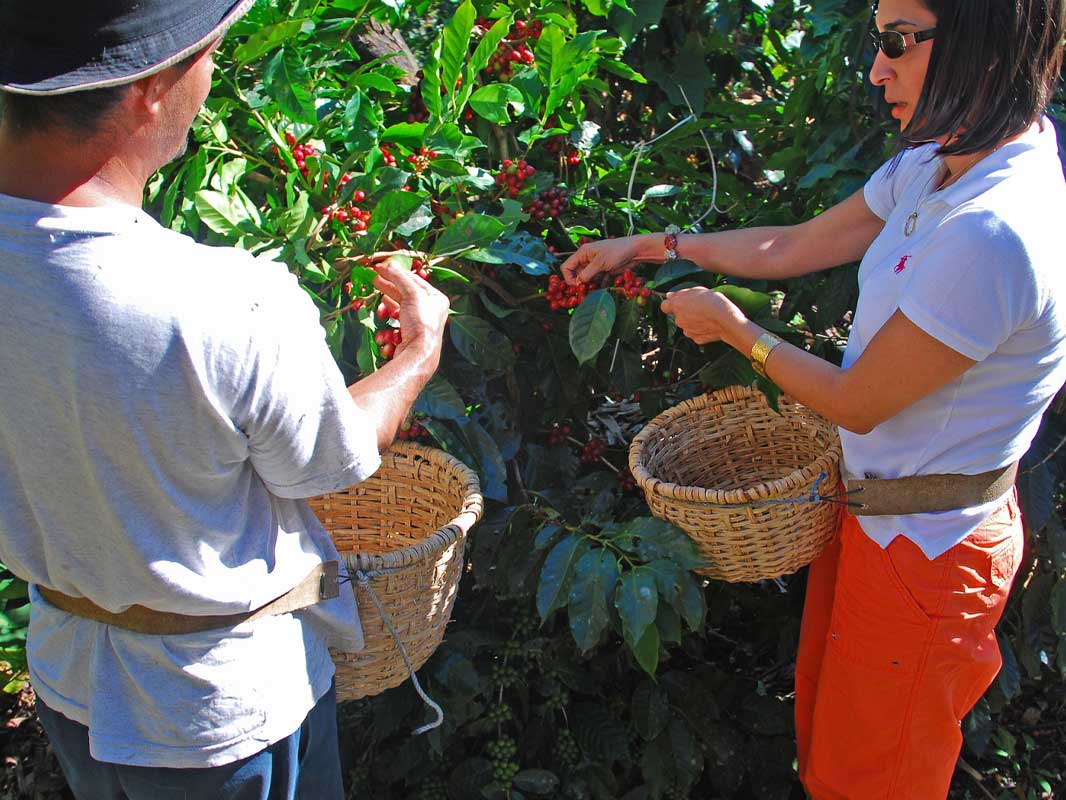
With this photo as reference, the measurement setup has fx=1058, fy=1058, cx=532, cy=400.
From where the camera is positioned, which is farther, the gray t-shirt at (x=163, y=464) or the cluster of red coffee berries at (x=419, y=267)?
the cluster of red coffee berries at (x=419, y=267)

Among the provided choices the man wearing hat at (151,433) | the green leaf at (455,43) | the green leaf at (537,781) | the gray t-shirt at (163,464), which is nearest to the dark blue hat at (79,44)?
the man wearing hat at (151,433)

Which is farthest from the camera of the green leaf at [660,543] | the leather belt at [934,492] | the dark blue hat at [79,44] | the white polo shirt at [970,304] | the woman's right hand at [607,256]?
the woman's right hand at [607,256]

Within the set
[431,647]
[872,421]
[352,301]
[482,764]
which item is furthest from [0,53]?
[482,764]

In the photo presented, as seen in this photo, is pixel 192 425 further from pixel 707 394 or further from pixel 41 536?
pixel 707 394

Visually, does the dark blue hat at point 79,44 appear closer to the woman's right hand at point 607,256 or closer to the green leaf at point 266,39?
the green leaf at point 266,39

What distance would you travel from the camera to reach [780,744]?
261 cm

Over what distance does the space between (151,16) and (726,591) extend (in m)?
2.13

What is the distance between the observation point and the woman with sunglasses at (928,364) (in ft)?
5.07

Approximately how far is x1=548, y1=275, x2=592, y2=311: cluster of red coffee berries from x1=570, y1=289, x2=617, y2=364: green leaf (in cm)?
6

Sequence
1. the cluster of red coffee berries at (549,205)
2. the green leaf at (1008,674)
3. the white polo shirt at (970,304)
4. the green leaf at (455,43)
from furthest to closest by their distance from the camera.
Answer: the green leaf at (1008,674) → the cluster of red coffee berries at (549,205) → the green leaf at (455,43) → the white polo shirt at (970,304)

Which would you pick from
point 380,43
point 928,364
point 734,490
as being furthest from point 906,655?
point 380,43

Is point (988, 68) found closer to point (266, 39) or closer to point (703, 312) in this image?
point (703, 312)

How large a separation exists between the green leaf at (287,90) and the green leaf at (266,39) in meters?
0.03

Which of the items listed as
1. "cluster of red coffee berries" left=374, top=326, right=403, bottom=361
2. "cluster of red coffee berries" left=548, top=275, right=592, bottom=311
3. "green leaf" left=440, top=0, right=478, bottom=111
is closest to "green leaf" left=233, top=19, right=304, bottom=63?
"green leaf" left=440, top=0, right=478, bottom=111
